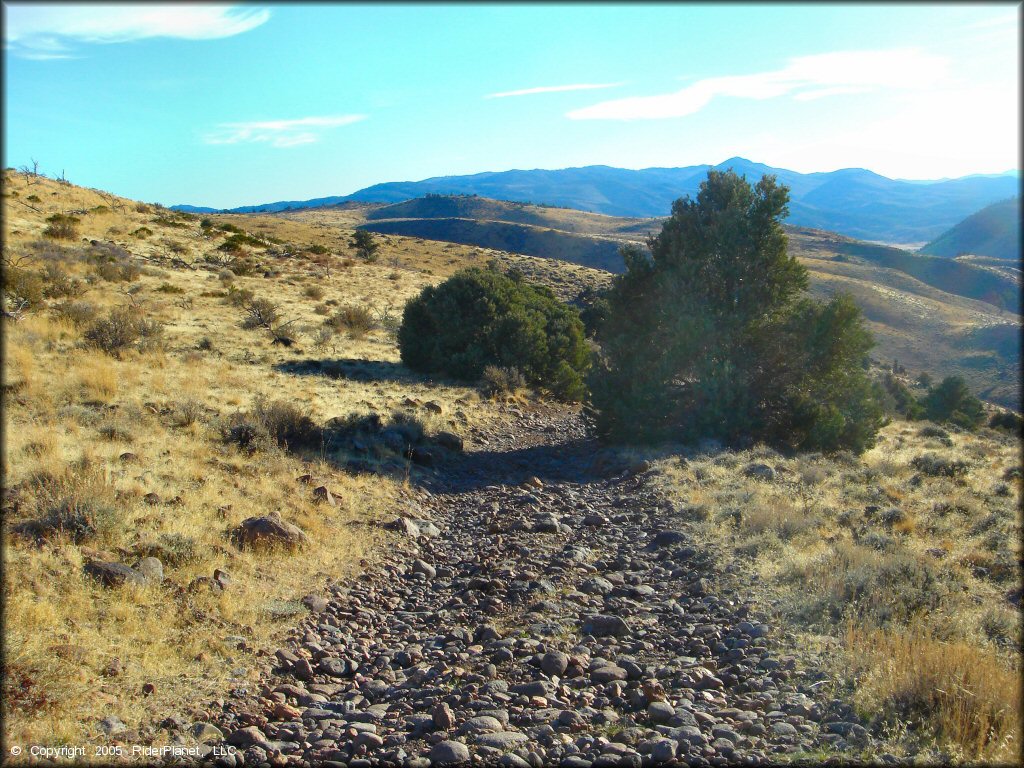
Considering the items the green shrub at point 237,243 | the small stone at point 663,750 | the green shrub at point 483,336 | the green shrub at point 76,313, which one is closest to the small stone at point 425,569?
the small stone at point 663,750

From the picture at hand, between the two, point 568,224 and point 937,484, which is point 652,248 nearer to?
point 937,484

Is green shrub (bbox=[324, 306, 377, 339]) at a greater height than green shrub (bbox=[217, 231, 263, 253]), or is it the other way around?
green shrub (bbox=[217, 231, 263, 253])

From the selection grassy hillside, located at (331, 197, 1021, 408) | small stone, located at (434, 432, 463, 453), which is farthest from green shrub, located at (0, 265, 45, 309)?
grassy hillside, located at (331, 197, 1021, 408)

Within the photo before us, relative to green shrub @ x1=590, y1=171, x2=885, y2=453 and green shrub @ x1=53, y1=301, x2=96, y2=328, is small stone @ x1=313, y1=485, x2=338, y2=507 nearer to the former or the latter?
green shrub @ x1=590, y1=171, x2=885, y2=453

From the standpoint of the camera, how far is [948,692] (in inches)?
144

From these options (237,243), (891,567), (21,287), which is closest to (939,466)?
(891,567)

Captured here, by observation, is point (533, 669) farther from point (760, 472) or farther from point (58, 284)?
point (58, 284)

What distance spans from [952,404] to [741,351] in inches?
861

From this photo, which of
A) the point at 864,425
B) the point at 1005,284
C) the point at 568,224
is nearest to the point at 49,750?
the point at 864,425

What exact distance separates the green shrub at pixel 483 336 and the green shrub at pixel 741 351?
202 inches

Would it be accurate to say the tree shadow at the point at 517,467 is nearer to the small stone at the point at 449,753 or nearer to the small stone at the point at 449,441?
the small stone at the point at 449,441

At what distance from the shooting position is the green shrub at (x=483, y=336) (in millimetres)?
18672

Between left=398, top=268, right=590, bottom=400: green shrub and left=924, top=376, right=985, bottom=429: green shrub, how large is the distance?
64.1ft

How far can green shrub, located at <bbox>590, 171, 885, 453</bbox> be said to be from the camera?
43.2ft
